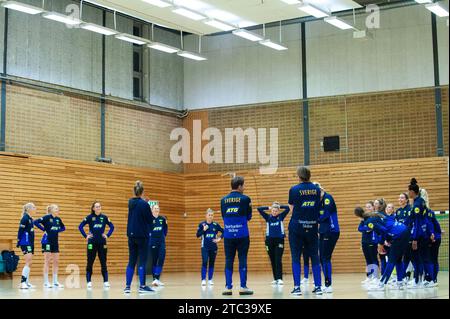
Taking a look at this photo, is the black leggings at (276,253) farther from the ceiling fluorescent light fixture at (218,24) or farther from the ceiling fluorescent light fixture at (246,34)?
the ceiling fluorescent light fixture at (246,34)

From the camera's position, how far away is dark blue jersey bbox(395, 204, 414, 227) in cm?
1412

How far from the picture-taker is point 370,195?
2681 cm

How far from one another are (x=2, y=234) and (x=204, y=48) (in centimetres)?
1352

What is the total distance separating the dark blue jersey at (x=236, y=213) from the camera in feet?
41.0

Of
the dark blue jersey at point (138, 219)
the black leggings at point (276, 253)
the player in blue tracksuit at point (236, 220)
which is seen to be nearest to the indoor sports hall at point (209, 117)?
the black leggings at point (276, 253)

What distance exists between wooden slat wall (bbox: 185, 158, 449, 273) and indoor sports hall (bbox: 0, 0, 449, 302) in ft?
0.20

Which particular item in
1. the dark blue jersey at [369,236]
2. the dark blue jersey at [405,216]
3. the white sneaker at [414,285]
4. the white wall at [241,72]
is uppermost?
the white wall at [241,72]

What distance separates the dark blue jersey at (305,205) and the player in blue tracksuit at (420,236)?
9.06 feet

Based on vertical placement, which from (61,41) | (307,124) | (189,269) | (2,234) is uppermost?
(61,41)

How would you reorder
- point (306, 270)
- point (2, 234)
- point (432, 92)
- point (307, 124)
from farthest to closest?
point (307, 124), point (432, 92), point (2, 234), point (306, 270)

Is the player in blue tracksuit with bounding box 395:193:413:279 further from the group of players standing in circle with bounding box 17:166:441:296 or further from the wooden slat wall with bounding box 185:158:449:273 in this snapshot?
the wooden slat wall with bounding box 185:158:449:273

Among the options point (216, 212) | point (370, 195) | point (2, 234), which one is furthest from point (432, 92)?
point (2, 234)
